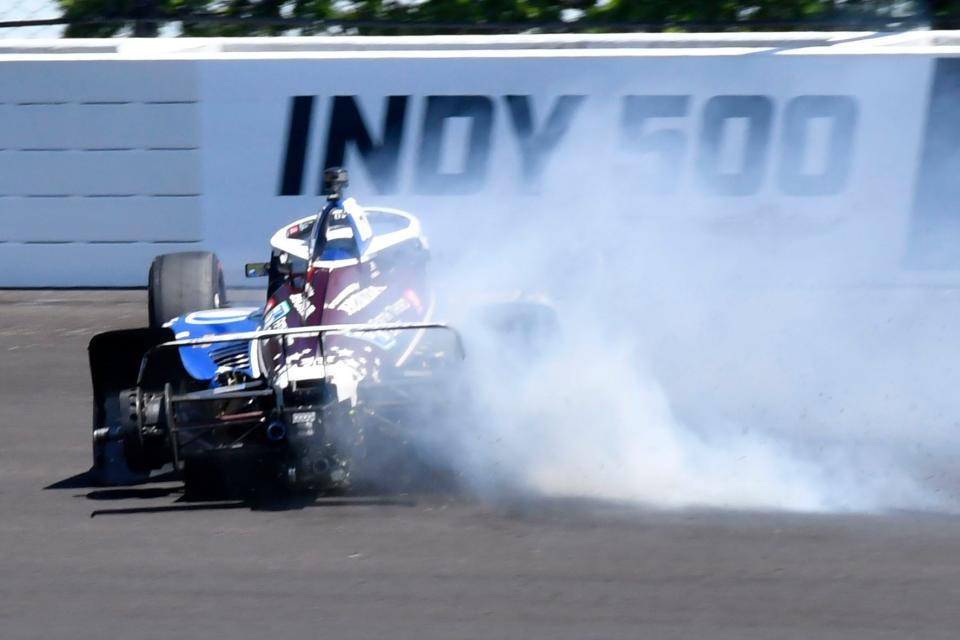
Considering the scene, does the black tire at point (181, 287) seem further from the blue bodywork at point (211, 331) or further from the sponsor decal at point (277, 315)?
the sponsor decal at point (277, 315)

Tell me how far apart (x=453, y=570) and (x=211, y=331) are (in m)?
2.33

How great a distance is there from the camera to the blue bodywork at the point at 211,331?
6.70m

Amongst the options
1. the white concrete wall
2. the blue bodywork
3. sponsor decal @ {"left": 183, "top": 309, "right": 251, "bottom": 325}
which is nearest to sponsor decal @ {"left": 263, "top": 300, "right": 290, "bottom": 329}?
the blue bodywork

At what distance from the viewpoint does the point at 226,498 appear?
20.5ft

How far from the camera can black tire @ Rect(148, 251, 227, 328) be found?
7512mm

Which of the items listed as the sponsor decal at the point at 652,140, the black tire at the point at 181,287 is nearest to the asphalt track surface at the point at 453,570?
the black tire at the point at 181,287

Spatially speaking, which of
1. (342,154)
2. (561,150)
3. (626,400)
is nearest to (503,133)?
(561,150)

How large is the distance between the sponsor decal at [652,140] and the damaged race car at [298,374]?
3.61 meters

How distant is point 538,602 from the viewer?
482 cm

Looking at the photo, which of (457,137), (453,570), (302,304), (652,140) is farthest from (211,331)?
(652,140)

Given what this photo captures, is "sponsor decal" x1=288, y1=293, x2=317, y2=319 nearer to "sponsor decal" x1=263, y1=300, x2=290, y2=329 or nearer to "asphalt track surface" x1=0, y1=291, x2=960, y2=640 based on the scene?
"sponsor decal" x1=263, y1=300, x2=290, y2=329

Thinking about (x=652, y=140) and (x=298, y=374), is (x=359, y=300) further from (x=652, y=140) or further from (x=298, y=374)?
(x=652, y=140)

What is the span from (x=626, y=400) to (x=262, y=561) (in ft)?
7.50

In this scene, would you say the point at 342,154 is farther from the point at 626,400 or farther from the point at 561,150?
the point at 626,400
